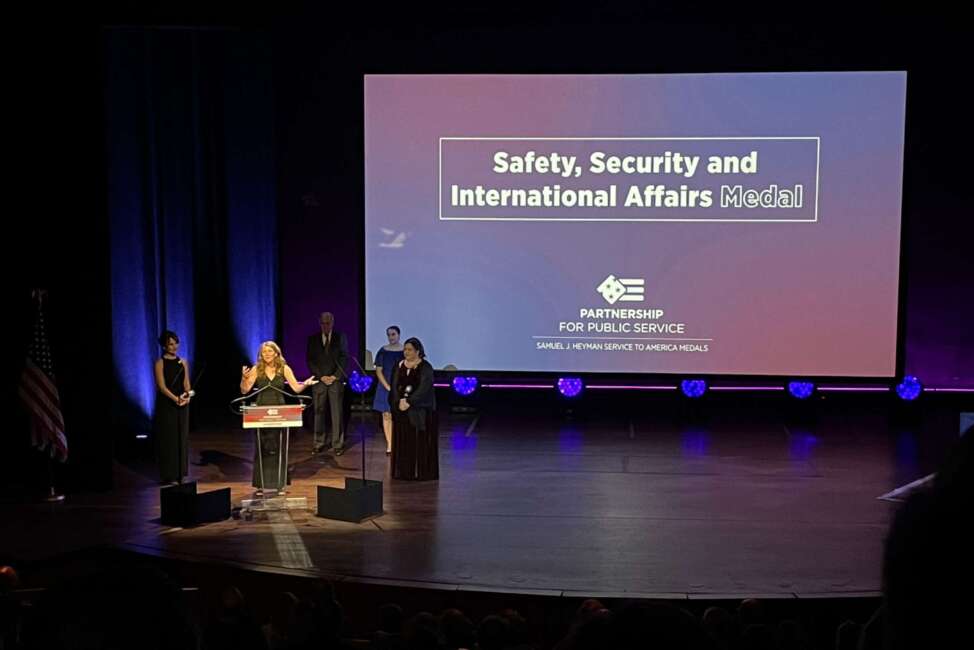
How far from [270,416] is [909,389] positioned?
7235 mm

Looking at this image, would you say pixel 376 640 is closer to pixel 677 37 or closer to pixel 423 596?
pixel 423 596

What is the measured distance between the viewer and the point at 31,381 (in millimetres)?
8430

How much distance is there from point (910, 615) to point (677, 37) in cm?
1223

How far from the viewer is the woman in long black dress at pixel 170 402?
8977 millimetres

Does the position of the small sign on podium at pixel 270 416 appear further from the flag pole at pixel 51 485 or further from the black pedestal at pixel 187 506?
the flag pole at pixel 51 485

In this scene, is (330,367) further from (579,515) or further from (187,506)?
(579,515)

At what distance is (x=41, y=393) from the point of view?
8.45m

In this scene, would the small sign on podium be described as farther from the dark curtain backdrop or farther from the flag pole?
the dark curtain backdrop

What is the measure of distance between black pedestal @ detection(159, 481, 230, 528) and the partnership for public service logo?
531 centimetres

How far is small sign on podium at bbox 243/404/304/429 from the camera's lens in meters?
8.25

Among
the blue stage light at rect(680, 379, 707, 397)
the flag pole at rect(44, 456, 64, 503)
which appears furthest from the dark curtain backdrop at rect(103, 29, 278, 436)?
the blue stage light at rect(680, 379, 707, 397)

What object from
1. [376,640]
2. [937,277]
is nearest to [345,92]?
[937,277]

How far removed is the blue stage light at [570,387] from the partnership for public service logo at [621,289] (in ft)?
3.22

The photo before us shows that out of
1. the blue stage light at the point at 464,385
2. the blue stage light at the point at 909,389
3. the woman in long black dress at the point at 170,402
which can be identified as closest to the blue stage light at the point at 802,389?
the blue stage light at the point at 909,389
